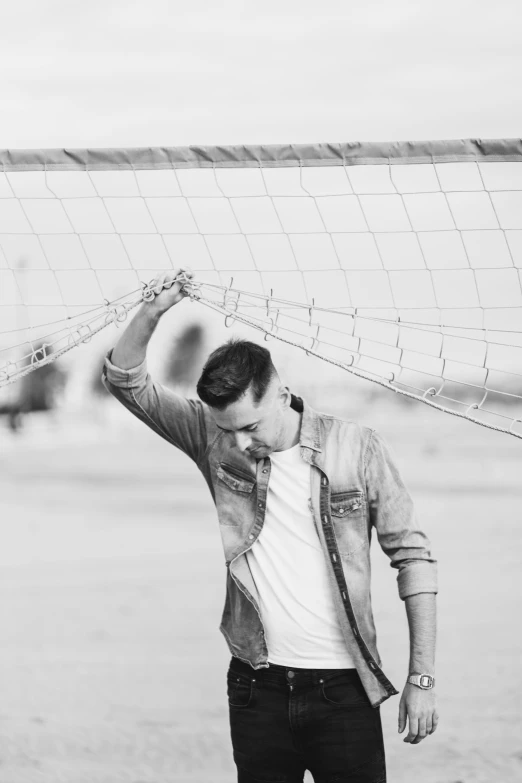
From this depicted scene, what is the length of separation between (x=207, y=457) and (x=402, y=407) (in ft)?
124

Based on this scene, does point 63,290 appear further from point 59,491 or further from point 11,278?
point 59,491

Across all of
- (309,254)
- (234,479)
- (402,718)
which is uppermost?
(309,254)

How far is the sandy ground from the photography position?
210 inches

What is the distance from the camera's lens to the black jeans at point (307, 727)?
2.97 metres

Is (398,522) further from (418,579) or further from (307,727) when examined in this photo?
(307,727)

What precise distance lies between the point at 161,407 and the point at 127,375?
0.18 meters

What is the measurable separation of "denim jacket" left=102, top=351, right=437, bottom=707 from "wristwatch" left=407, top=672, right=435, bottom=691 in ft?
0.21

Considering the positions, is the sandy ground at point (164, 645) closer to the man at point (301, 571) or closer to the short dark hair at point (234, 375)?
the man at point (301, 571)

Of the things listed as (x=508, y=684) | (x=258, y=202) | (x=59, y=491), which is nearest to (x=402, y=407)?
(x=59, y=491)

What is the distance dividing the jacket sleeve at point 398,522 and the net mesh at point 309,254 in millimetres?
315

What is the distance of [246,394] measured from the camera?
2998 millimetres

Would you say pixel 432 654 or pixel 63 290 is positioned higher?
pixel 63 290

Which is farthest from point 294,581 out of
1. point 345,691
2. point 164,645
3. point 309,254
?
point 164,645

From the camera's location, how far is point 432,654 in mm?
3053
